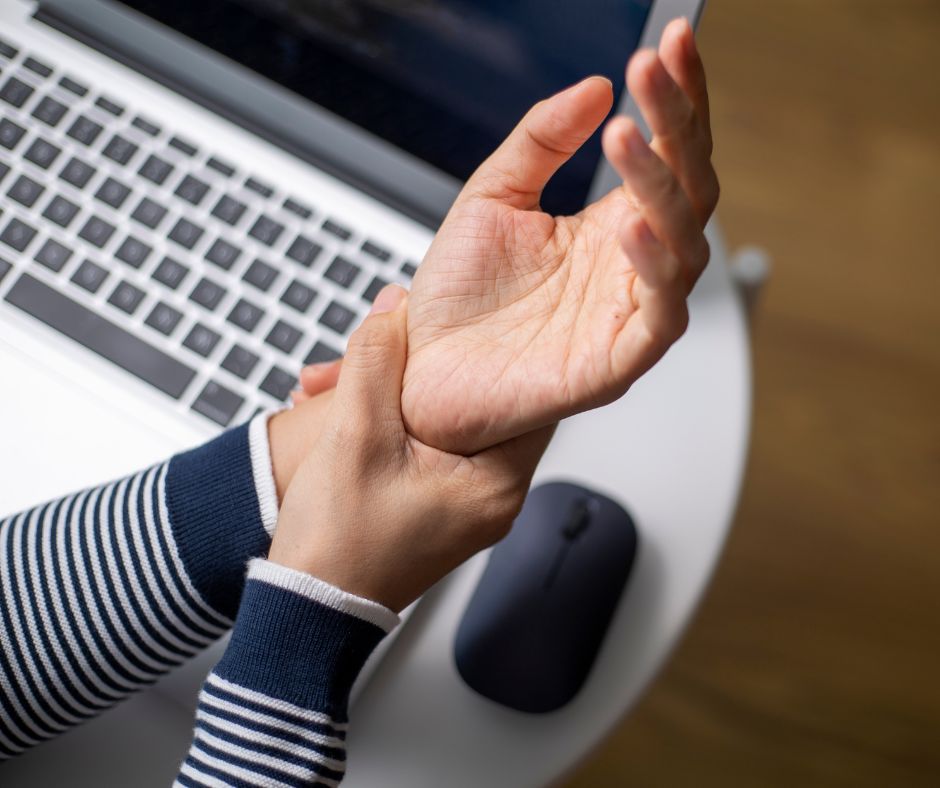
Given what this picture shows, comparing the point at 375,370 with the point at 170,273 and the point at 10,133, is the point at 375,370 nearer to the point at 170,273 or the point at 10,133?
the point at 170,273

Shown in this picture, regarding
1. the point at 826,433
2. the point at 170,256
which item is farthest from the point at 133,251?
the point at 826,433

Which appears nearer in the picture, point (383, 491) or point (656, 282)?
point (656, 282)

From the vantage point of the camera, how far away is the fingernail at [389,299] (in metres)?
0.54

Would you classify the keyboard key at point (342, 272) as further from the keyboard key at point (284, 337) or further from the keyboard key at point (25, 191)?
the keyboard key at point (25, 191)

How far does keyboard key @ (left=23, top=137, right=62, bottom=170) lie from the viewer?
2.04ft

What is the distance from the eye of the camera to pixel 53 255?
598 mm

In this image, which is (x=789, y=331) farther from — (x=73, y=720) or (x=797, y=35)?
(x=73, y=720)

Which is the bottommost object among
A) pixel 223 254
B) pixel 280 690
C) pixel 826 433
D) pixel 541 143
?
pixel 280 690

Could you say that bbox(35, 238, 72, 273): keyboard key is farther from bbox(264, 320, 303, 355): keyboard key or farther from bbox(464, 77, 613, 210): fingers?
bbox(464, 77, 613, 210): fingers

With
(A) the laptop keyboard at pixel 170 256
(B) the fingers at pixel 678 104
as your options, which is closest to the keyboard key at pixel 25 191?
(A) the laptop keyboard at pixel 170 256

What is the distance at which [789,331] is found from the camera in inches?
49.2

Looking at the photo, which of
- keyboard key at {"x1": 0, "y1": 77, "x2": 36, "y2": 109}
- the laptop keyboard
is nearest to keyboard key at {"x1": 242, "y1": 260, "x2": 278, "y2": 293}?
the laptop keyboard

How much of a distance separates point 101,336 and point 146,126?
0.16m

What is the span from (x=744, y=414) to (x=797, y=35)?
0.98 m
